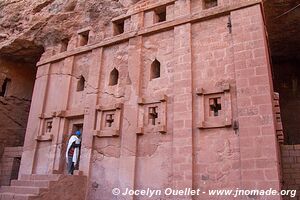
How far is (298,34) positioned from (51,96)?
9.01 m

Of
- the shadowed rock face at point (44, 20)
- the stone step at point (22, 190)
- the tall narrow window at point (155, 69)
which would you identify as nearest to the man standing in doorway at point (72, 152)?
the stone step at point (22, 190)

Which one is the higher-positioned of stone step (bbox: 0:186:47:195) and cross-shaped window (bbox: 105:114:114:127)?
cross-shaped window (bbox: 105:114:114:127)

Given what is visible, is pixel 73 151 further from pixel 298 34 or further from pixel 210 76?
pixel 298 34

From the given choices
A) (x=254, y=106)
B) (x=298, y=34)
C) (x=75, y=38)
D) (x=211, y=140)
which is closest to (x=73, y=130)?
(x=75, y=38)

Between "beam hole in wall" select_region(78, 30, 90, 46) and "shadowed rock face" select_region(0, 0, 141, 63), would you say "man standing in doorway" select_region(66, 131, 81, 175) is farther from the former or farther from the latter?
"shadowed rock face" select_region(0, 0, 141, 63)

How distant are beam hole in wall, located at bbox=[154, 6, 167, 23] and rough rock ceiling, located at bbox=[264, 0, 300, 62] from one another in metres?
3.09

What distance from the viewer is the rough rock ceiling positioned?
32.3 feet

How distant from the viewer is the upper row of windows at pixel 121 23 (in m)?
9.39

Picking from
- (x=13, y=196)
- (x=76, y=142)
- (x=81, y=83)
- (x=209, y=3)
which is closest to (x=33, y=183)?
(x=13, y=196)

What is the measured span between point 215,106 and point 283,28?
16.1ft

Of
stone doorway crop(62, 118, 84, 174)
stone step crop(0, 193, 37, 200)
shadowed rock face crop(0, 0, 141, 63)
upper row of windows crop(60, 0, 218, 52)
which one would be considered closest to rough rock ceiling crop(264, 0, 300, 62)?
upper row of windows crop(60, 0, 218, 52)

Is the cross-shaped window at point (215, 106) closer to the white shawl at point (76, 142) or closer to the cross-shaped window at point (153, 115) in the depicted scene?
the cross-shaped window at point (153, 115)

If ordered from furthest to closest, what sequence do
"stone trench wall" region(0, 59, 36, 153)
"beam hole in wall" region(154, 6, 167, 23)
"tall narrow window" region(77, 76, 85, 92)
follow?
"stone trench wall" region(0, 59, 36, 153) → "tall narrow window" region(77, 76, 85, 92) → "beam hole in wall" region(154, 6, 167, 23)

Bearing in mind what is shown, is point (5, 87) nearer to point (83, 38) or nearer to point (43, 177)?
point (83, 38)
